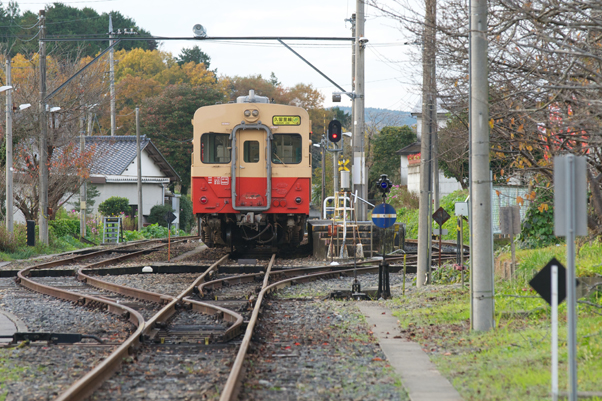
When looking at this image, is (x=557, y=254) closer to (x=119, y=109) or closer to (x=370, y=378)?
(x=370, y=378)

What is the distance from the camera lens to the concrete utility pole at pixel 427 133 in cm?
1002

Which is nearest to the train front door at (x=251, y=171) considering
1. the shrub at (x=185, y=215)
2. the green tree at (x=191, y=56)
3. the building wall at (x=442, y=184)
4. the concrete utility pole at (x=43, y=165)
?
the concrete utility pole at (x=43, y=165)

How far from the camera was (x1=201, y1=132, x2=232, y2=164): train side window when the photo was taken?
17.3m

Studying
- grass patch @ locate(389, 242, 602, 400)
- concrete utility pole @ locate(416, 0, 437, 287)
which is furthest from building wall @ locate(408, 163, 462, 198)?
grass patch @ locate(389, 242, 602, 400)

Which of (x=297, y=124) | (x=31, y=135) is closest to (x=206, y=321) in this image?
(x=297, y=124)

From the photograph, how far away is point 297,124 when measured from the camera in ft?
56.9

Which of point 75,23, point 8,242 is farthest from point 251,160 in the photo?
point 75,23

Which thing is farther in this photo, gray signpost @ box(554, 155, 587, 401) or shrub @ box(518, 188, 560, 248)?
shrub @ box(518, 188, 560, 248)

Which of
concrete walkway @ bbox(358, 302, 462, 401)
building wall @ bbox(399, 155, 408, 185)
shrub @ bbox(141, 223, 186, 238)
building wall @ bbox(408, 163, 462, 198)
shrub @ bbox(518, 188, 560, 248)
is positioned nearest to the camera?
concrete walkway @ bbox(358, 302, 462, 401)

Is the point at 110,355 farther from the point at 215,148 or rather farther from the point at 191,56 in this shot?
the point at 191,56

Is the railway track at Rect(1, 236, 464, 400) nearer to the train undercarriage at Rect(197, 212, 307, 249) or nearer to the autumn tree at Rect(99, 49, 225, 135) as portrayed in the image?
the train undercarriage at Rect(197, 212, 307, 249)

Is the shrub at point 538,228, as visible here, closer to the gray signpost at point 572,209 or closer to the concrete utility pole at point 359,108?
the concrete utility pole at point 359,108

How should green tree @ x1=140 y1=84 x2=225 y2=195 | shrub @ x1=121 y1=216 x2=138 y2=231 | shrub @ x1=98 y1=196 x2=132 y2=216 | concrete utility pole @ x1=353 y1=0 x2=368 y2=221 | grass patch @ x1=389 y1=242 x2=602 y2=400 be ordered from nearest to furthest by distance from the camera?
grass patch @ x1=389 y1=242 x2=602 y2=400
concrete utility pole @ x1=353 y1=0 x2=368 y2=221
shrub @ x1=121 y1=216 x2=138 y2=231
shrub @ x1=98 y1=196 x2=132 y2=216
green tree @ x1=140 y1=84 x2=225 y2=195

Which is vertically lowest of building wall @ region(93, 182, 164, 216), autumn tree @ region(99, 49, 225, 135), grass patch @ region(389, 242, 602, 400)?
grass patch @ region(389, 242, 602, 400)
